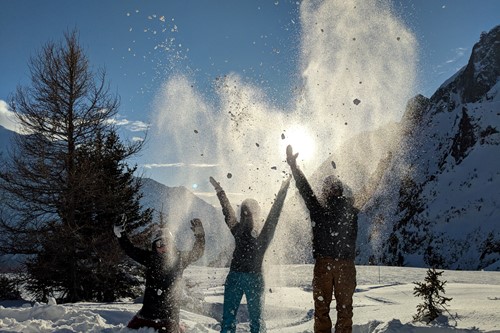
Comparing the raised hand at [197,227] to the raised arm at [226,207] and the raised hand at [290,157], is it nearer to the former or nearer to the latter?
the raised arm at [226,207]

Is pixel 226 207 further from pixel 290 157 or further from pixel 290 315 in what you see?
pixel 290 315

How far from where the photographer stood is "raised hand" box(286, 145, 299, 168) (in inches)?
221

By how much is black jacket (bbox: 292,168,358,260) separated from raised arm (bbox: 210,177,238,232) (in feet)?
3.30

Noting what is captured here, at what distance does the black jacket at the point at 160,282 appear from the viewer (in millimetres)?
5227

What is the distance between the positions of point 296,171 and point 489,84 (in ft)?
263

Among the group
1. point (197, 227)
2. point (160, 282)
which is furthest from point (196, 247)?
point (160, 282)

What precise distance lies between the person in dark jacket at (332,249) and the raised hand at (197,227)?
1.35 metres

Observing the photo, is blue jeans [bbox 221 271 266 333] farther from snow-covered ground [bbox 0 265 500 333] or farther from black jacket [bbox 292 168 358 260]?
snow-covered ground [bbox 0 265 500 333]

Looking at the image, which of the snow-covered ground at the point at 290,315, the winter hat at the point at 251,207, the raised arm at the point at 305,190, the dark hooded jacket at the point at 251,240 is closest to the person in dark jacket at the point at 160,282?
the snow-covered ground at the point at 290,315

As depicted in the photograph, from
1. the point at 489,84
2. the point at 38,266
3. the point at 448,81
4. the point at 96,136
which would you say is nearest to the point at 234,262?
the point at 38,266

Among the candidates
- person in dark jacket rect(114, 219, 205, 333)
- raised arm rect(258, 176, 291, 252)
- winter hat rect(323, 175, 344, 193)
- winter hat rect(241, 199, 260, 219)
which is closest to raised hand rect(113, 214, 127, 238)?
person in dark jacket rect(114, 219, 205, 333)

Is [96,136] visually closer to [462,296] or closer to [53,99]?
[53,99]

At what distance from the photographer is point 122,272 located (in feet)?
48.7

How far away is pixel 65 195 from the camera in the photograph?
13477 mm
